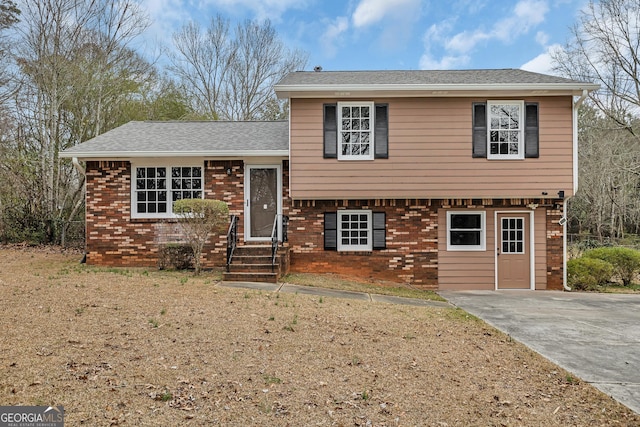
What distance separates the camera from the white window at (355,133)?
9.88 m

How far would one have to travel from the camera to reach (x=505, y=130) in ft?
32.3

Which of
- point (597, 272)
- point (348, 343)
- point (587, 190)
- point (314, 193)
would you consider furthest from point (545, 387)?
point (587, 190)

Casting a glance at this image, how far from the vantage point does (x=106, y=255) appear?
412 inches

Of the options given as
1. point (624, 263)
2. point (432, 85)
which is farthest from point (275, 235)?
point (624, 263)

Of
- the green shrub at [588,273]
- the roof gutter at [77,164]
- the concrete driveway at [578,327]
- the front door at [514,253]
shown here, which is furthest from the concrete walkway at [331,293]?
the roof gutter at [77,164]

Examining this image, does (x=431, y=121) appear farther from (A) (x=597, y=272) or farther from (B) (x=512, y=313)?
(A) (x=597, y=272)

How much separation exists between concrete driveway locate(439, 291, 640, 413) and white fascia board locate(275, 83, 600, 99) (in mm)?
4873

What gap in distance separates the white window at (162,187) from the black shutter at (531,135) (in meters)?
8.32

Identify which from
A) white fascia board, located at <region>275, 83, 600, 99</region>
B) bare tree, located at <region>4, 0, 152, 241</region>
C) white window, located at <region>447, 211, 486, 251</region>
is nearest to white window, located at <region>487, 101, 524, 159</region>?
white fascia board, located at <region>275, 83, 600, 99</region>

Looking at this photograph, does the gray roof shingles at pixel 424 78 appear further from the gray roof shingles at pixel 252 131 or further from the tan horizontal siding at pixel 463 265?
the tan horizontal siding at pixel 463 265

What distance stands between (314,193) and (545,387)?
22.4ft

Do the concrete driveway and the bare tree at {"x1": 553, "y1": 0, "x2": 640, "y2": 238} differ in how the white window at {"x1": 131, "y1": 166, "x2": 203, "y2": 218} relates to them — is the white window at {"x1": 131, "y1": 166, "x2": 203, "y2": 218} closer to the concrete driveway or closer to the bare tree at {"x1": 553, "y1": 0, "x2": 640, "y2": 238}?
the concrete driveway

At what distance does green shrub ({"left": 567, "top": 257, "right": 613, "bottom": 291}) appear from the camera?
34.3 feet

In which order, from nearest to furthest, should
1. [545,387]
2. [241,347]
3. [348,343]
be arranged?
[545,387] → [241,347] → [348,343]
